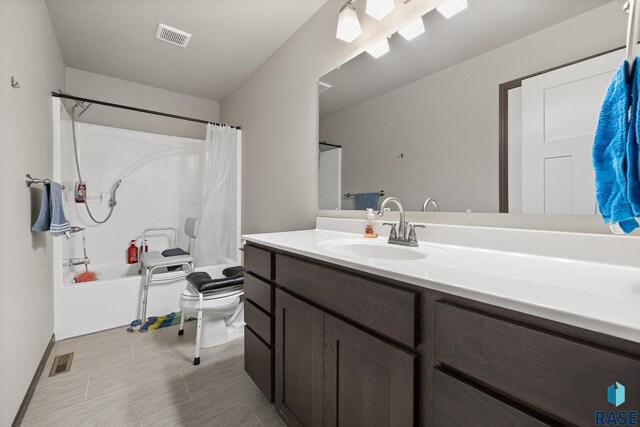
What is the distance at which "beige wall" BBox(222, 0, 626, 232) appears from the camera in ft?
2.87

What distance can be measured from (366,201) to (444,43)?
0.84 metres

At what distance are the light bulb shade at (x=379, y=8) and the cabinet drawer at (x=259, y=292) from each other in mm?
1481

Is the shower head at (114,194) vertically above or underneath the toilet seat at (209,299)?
above

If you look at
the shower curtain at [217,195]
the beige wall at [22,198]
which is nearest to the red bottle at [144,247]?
the shower curtain at [217,195]

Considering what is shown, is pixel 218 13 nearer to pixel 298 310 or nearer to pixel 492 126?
pixel 492 126

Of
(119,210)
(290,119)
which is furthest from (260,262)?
(119,210)

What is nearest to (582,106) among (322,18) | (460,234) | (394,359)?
(460,234)

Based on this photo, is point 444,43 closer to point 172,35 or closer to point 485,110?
point 485,110

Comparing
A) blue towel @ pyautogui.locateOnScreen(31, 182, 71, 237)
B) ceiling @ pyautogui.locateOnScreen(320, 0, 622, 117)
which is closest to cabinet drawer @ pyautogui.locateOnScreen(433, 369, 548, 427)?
ceiling @ pyautogui.locateOnScreen(320, 0, 622, 117)

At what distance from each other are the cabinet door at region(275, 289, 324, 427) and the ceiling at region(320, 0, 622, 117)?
121 cm

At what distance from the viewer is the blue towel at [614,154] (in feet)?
1.82

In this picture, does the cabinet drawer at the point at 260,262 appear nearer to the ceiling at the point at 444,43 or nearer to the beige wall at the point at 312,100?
the beige wall at the point at 312,100

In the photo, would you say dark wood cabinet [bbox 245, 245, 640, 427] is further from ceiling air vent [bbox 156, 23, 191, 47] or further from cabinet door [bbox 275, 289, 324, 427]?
ceiling air vent [bbox 156, 23, 191, 47]

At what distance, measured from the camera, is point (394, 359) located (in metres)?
0.69
